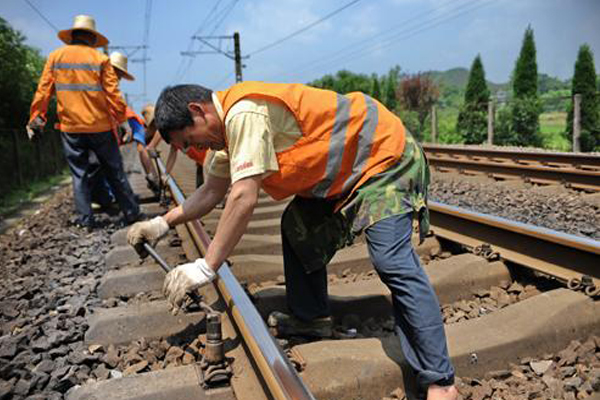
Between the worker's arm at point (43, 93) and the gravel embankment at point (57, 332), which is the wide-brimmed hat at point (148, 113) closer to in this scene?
the worker's arm at point (43, 93)

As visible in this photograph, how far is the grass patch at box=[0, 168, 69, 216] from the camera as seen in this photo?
27.8 ft

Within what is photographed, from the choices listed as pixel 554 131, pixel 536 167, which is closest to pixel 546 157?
pixel 536 167

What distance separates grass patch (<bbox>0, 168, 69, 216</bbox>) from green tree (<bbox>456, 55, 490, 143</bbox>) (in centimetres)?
1442

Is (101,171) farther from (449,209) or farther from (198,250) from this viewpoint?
(449,209)

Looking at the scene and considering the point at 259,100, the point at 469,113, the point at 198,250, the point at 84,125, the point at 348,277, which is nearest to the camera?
the point at 259,100

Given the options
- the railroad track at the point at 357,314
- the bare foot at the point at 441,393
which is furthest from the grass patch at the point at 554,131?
the bare foot at the point at 441,393

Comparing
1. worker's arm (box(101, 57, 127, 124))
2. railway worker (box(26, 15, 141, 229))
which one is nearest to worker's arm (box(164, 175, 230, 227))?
railway worker (box(26, 15, 141, 229))

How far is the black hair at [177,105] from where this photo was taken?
7.48 feet

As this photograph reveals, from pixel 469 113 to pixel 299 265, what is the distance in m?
19.0

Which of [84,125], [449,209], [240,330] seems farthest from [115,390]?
[84,125]

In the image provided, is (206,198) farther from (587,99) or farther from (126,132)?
(587,99)

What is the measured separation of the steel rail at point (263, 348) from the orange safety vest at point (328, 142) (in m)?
0.60

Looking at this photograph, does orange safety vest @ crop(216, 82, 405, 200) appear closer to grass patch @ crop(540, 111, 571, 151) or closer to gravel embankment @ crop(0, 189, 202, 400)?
gravel embankment @ crop(0, 189, 202, 400)

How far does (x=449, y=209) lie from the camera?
3.98 metres
